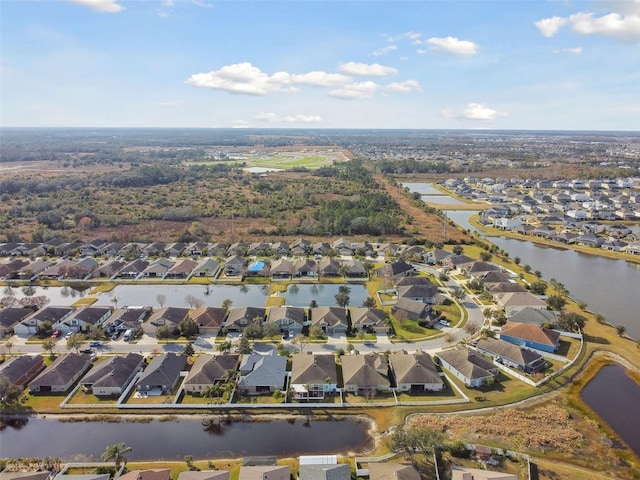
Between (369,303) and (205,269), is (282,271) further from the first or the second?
(369,303)

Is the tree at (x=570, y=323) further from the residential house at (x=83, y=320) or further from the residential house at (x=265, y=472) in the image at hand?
the residential house at (x=83, y=320)

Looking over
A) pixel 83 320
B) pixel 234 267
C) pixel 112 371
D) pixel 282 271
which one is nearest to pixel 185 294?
pixel 234 267

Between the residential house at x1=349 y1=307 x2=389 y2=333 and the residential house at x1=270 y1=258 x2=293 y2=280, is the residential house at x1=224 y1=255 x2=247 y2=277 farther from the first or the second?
the residential house at x1=349 y1=307 x2=389 y2=333

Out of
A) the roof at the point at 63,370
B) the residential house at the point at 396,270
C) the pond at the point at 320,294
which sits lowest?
the roof at the point at 63,370

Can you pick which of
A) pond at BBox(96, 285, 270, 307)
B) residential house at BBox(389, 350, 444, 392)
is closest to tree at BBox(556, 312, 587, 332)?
residential house at BBox(389, 350, 444, 392)

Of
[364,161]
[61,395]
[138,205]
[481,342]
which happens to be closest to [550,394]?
[481,342]

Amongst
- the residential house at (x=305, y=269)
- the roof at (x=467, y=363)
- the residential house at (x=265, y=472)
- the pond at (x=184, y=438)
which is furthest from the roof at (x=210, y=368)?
the residential house at (x=305, y=269)
